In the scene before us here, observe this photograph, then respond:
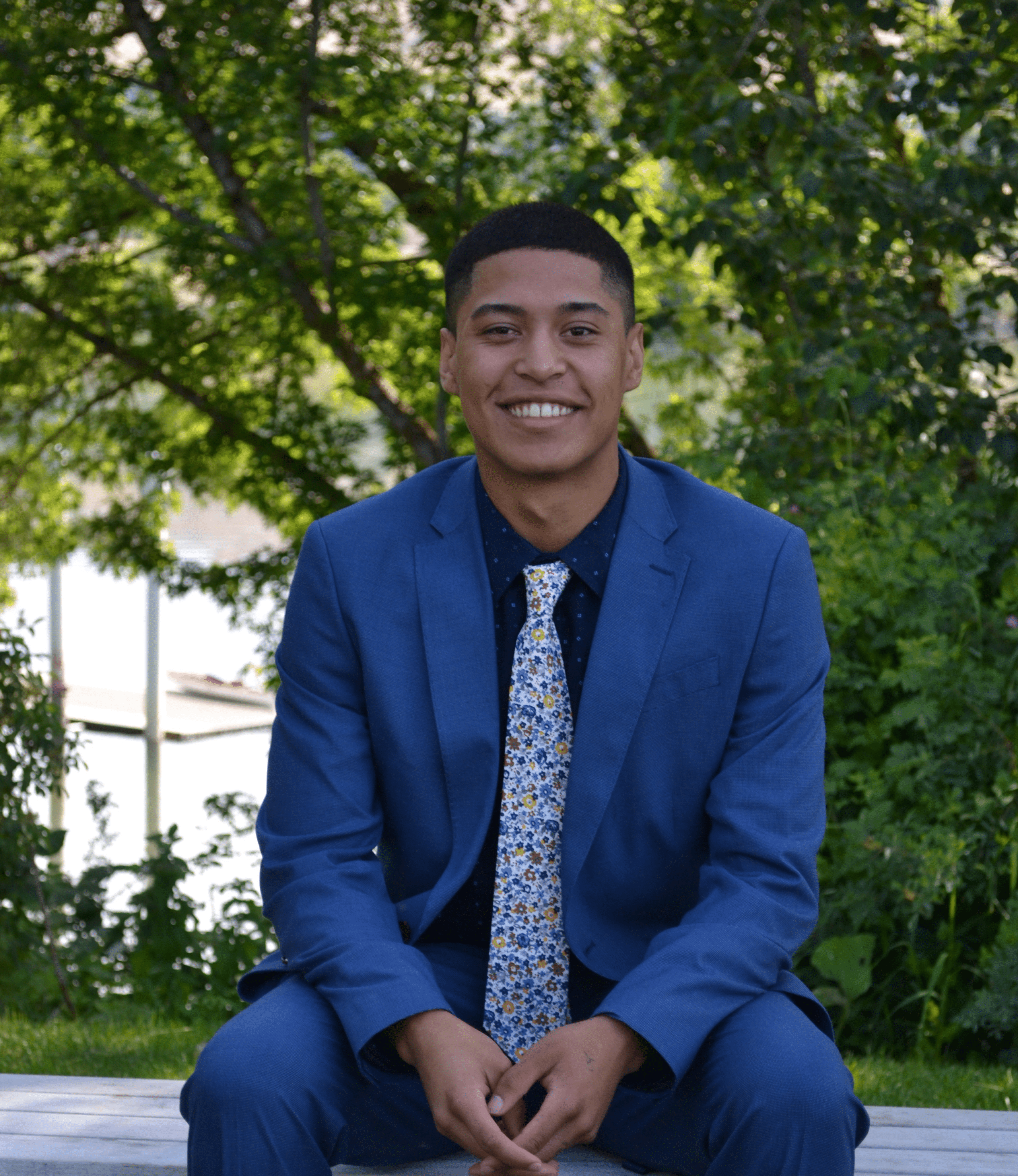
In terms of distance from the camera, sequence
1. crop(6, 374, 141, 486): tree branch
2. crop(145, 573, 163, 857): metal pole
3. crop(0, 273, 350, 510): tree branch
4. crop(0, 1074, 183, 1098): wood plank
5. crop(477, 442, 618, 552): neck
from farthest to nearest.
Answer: crop(145, 573, 163, 857): metal pole, crop(6, 374, 141, 486): tree branch, crop(0, 273, 350, 510): tree branch, crop(0, 1074, 183, 1098): wood plank, crop(477, 442, 618, 552): neck

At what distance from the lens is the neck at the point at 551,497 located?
7.34 feet

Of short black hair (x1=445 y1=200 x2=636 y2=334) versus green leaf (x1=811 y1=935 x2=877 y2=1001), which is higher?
short black hair (x1=445 y1=200 x2=636 y2=334)

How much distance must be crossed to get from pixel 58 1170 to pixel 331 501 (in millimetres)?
6746

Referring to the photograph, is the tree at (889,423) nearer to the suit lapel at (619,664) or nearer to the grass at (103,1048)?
the suit lapel at (619,664)

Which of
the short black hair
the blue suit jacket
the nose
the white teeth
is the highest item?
the short black hair

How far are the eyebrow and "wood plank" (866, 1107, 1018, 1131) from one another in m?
1.45

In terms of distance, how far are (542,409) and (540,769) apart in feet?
1.89

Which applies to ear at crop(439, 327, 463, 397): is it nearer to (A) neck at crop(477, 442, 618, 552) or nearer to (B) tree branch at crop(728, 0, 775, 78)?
(A) neck at crop(477, 442, 618, 552)

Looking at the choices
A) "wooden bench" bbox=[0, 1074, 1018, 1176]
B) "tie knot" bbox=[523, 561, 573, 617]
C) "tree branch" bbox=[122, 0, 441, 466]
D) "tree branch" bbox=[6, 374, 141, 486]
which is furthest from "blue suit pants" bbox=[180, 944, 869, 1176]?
"tree branch" bbox=[6, 374, 141, 486]

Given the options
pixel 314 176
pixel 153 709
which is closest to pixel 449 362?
pixel 314 176

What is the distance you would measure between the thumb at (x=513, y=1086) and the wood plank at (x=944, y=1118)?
2.57 ft

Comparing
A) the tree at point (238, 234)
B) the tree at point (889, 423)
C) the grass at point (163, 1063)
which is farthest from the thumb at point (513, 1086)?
the tree at point (238, 234)

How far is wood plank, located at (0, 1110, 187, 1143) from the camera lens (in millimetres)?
2229

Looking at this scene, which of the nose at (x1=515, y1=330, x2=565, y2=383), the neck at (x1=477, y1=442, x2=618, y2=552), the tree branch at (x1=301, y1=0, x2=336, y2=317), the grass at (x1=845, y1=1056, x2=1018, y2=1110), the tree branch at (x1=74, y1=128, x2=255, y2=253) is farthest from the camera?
the tree branch at (x1=74, y1=128, x2=255, y2=253)
